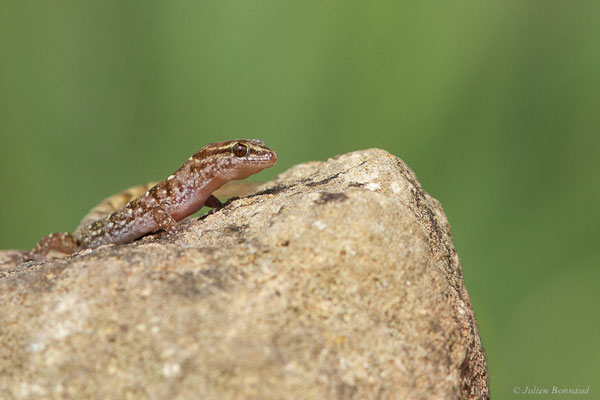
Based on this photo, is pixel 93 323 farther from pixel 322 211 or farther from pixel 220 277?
pixel 322 211

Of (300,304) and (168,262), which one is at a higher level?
Answer: (168,262)

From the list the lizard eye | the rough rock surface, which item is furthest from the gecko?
the rough rock surface

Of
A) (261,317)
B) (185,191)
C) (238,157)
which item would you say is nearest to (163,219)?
(185,191)

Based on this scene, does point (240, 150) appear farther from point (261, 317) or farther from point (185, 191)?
point (261, 317)

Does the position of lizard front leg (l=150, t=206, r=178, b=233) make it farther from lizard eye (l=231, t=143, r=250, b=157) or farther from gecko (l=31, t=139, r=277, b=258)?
lizard eye (l=231, t=143, r=250, b=157)

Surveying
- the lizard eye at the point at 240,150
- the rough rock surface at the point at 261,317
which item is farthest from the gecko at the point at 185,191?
the rough rock surface at the point at 261,317

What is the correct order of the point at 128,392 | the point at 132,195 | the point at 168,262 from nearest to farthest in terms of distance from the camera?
the point at 128,392 → the point at 168,262 → the point at 132,195

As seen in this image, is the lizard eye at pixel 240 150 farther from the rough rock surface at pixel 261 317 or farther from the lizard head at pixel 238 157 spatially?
the rough rock surface at pixel 261 317

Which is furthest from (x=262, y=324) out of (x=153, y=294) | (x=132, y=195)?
(x=132, y=195)
